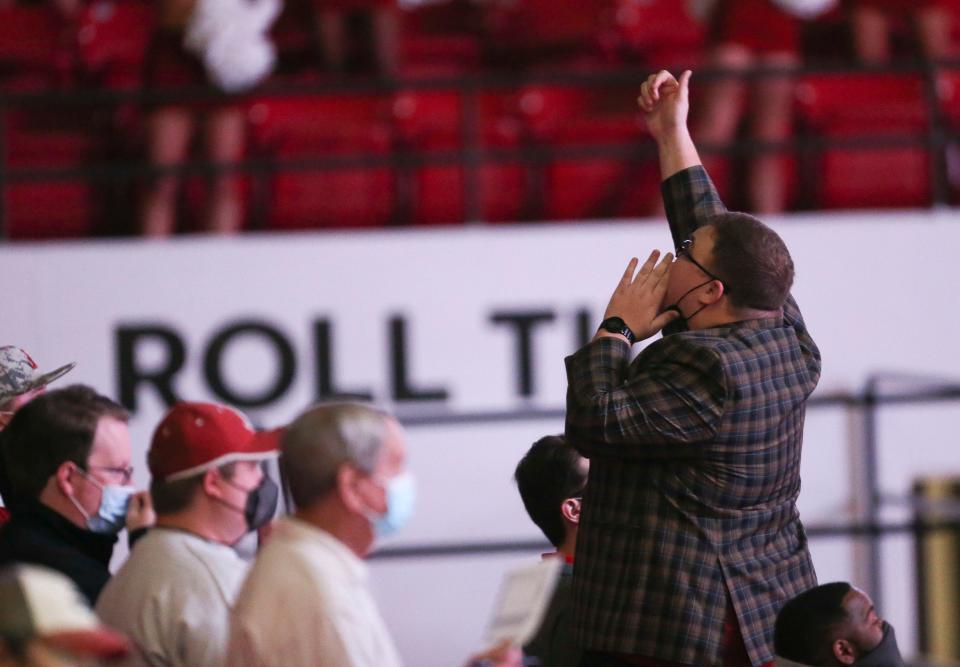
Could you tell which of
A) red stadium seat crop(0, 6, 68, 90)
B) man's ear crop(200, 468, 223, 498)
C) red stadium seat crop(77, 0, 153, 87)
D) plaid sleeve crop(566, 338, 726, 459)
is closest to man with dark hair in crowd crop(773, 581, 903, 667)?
plaid sleeve crop(566, 338, 726, 459)

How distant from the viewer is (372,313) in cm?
480

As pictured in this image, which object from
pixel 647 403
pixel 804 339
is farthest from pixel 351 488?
pixel 804 339

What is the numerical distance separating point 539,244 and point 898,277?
4.02ft

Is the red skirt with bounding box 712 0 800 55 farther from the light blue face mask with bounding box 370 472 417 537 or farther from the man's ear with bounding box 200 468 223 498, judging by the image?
the light blue face mask with bounding box 370 472 417 537

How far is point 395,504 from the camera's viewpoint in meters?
1.96

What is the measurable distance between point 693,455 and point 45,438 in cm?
109

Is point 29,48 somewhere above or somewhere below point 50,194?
above

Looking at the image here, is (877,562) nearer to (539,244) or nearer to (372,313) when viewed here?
(539,244)

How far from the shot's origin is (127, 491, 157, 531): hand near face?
258cm

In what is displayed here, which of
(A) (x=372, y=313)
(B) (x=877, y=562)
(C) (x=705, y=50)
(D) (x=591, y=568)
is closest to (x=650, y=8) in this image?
(C) (x=705, y=50)

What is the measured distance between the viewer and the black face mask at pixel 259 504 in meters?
2.37

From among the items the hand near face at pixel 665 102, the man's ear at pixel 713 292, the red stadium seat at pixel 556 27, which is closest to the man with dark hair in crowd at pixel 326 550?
the man's ear at pixel 713 292

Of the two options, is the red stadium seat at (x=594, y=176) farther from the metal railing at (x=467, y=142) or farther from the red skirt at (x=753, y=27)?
the red skirt at (x=753, y=27)

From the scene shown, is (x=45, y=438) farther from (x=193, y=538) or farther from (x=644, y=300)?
(x=644, y=300)
